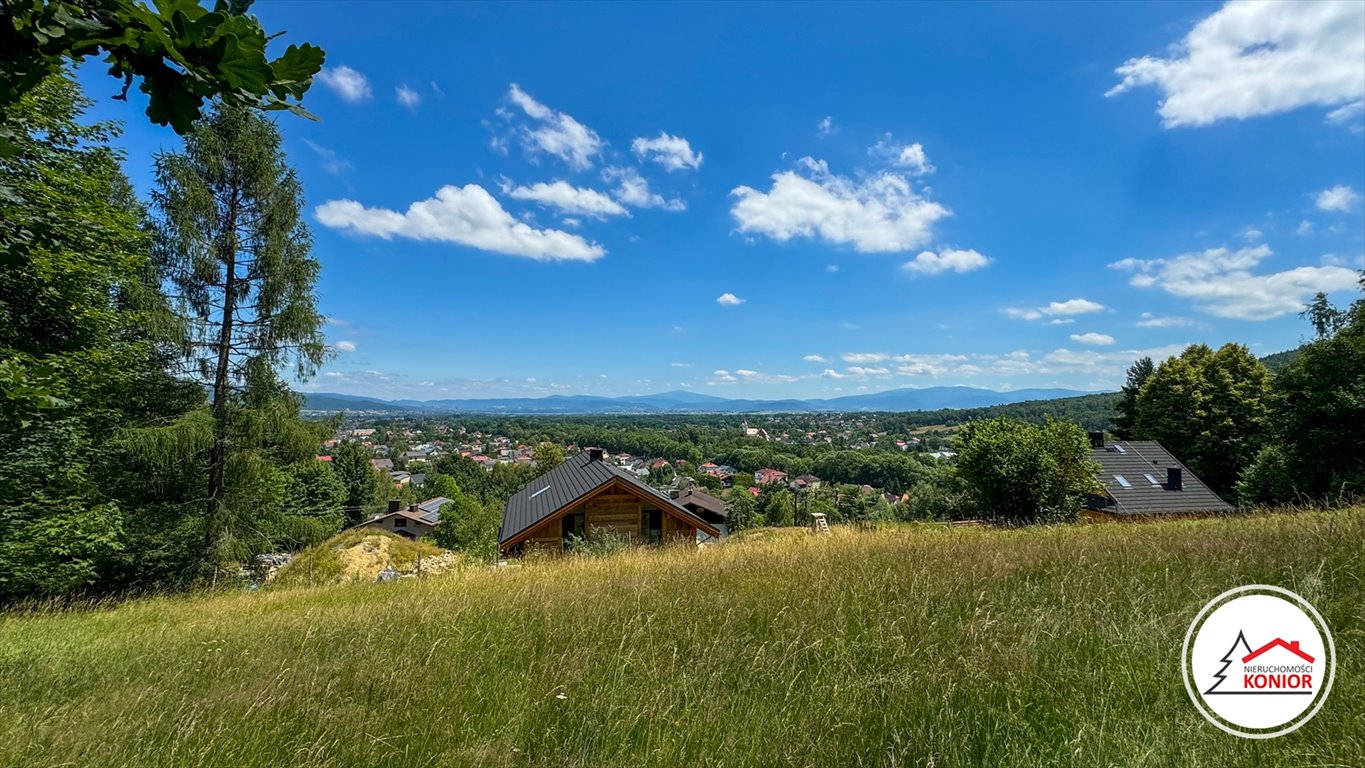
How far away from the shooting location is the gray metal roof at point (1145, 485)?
19750 millimetres

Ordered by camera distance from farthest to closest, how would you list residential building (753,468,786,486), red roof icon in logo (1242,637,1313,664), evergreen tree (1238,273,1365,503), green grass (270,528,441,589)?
residential building (753,468,786,486) → evergreen tree (1238,273,1365,503) → green grass (270,528,441,589) → red roof icon in logo (1242,637,1313,664)

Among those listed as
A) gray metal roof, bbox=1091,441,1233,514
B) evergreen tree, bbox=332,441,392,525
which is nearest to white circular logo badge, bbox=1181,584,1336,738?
gray metal roof, bbox=1091,441,1233,514

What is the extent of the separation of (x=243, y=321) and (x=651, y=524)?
1412cm

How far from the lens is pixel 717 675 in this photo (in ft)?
9.05

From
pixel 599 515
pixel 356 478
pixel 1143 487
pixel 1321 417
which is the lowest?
pixel 356 478

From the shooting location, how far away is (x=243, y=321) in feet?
36.9

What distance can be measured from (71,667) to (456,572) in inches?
135

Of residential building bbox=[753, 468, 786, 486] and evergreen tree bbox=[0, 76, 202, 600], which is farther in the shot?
residential building bbox=[753, 468, 786, 486]

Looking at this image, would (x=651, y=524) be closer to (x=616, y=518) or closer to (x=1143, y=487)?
(x=616, y=518)

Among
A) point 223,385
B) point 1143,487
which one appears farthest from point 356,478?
point 1143,487

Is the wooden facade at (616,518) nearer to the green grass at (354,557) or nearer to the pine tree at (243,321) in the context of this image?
the green grass at (354,557)

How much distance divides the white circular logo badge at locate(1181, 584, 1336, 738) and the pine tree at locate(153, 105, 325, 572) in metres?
14.6

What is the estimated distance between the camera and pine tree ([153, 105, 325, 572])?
11.0 m

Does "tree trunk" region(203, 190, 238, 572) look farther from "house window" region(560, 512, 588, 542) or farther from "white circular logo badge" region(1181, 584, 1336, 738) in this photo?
"white circular logo badge" region(1181, 584, 1336, 738)
